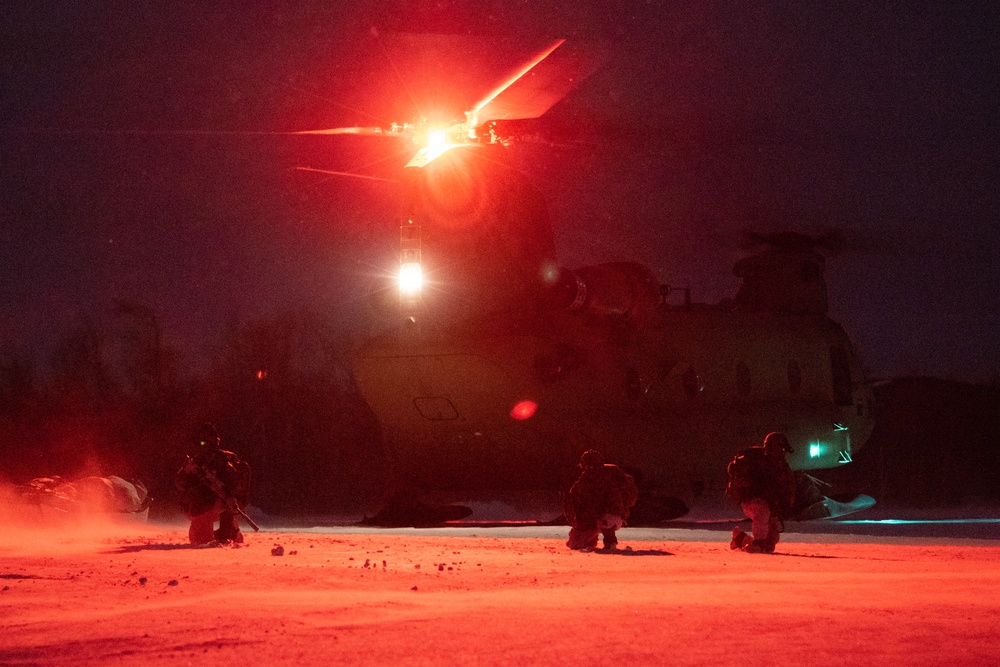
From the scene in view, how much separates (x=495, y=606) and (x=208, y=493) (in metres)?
7.25

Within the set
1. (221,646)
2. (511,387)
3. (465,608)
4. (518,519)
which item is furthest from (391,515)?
(221,646)

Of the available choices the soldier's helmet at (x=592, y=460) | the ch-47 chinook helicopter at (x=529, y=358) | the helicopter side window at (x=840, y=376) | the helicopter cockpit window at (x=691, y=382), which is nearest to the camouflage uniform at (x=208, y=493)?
the soldier's helmet at (x=592, y=460)

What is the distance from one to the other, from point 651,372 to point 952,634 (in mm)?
12876

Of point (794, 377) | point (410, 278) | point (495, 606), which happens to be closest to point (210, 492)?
point (410, 278)

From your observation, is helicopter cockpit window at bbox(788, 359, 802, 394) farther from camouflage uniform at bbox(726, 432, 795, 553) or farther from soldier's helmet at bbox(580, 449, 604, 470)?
soldier's helmet at bbox(580, 449, 604, 470)

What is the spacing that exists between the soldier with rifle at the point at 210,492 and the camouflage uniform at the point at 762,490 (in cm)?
568

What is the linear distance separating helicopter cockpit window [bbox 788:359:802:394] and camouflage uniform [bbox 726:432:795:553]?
796cm

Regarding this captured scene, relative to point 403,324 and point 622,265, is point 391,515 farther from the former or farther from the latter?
point 622,265

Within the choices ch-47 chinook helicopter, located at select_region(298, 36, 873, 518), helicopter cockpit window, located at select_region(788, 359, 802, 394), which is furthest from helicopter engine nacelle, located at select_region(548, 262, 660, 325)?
helicopter cockpit window, located at select_region(788, 359, 802, 394)

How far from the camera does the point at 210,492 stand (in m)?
13.5

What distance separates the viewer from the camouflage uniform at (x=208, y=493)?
13.3 meters

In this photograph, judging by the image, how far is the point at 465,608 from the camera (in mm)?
6996

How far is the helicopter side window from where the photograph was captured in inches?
846

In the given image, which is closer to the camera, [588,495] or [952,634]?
[952,634]
